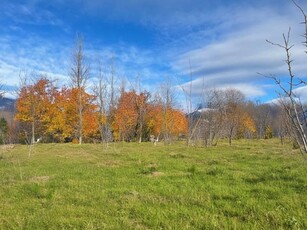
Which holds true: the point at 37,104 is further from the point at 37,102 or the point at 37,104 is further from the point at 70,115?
the point at 70,115

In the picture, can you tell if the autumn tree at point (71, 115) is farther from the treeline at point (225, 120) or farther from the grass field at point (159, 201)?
the grass field at point (159, 201)

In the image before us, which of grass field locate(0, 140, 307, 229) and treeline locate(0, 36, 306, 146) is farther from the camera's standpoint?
treeline locate(0, 36, 306, 146)

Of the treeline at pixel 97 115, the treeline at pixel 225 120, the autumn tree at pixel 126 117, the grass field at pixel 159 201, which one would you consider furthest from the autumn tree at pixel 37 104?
the grass field at pixel 159 201

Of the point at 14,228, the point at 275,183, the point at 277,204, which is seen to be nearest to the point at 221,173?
the point at 275,183

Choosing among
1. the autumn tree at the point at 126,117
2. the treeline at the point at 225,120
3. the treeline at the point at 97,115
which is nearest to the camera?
the treeline at the point at 225,120

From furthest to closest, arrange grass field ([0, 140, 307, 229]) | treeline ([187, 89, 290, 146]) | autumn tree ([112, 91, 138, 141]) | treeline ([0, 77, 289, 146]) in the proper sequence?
autumn tree ([112, 91, 138, 141]) → treeline ([0, 77, 289, 146]) → treeline ([187, 89, 290, 146]) → grass field ([0, 140, 307, 229])

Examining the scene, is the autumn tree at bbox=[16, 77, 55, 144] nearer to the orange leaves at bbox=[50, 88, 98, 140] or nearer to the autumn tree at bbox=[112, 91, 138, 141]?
the orange leaves at bbox=[50, 88, 98, 140]

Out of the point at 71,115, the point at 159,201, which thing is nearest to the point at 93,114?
the point at 71,115

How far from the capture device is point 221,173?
12.0 m

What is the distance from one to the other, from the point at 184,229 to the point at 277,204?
263 cm

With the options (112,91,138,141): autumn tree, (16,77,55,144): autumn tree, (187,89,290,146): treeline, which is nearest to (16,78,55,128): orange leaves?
(16,77,55,144): autumn tree

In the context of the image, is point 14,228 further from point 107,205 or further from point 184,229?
point 184,229

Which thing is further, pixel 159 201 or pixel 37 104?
pixel 37 104

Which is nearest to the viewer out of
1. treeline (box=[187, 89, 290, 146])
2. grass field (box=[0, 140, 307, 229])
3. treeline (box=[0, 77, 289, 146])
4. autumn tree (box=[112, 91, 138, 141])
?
grass field (box=[0, 140, 307, 229])
